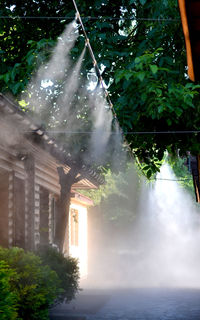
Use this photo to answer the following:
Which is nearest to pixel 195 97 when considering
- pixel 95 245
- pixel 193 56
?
pixel 193 56

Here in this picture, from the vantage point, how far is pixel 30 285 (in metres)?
9.09

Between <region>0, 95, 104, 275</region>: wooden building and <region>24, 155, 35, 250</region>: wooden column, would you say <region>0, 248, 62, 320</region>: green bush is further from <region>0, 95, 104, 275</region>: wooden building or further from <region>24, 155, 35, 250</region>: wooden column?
<region>24, 155, 35, 250</region>: wooden column

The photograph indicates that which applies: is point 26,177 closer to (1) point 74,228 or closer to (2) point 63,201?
(2) point 63,201

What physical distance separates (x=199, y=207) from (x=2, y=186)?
4027 centimetres

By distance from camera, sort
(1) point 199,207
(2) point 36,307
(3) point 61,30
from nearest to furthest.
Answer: (2) point 36,307
(3) point 61,30
(1) point 199,207

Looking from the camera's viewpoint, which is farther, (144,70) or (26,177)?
(26,177)

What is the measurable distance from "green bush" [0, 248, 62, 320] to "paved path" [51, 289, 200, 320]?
103 inches

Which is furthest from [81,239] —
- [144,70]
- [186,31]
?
[186,31]

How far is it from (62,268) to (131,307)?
3.08m

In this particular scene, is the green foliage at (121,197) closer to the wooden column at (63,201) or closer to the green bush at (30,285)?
the wooden column at (63,201)

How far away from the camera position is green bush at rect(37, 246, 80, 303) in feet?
41.6

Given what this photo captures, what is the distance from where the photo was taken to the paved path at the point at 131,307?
12758 millimetres

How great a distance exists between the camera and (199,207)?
5034cm

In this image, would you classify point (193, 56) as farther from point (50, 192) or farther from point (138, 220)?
point (138, 220)
